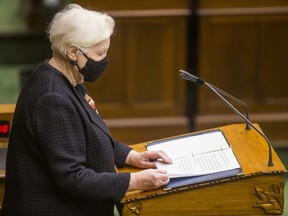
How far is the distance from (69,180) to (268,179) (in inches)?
25.9

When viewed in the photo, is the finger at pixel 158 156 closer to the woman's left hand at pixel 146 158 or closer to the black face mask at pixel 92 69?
the woman's left hand at pixel 146 158

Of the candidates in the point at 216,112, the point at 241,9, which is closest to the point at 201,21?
the point at 241,9

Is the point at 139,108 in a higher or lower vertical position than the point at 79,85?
lower

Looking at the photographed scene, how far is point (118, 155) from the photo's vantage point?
3250 mm

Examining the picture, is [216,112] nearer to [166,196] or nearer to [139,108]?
[139,108]

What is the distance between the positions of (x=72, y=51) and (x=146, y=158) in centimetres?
51

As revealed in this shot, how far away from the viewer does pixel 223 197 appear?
298 centimetres

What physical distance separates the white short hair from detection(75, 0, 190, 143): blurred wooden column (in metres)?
2.48

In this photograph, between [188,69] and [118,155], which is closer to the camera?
[118,155]

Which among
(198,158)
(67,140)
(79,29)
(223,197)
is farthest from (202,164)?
(79,29)

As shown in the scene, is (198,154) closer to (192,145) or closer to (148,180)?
(192,145)

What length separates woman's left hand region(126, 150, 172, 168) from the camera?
315cm

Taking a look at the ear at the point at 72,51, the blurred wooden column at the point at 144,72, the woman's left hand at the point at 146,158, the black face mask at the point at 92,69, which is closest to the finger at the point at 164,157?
the woman's left hand at the point at 146,158

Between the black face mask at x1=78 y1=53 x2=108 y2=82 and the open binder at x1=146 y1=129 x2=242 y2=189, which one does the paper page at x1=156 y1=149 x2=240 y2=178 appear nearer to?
the open binder at x1=146 y1=129 x2=242 y2=189
